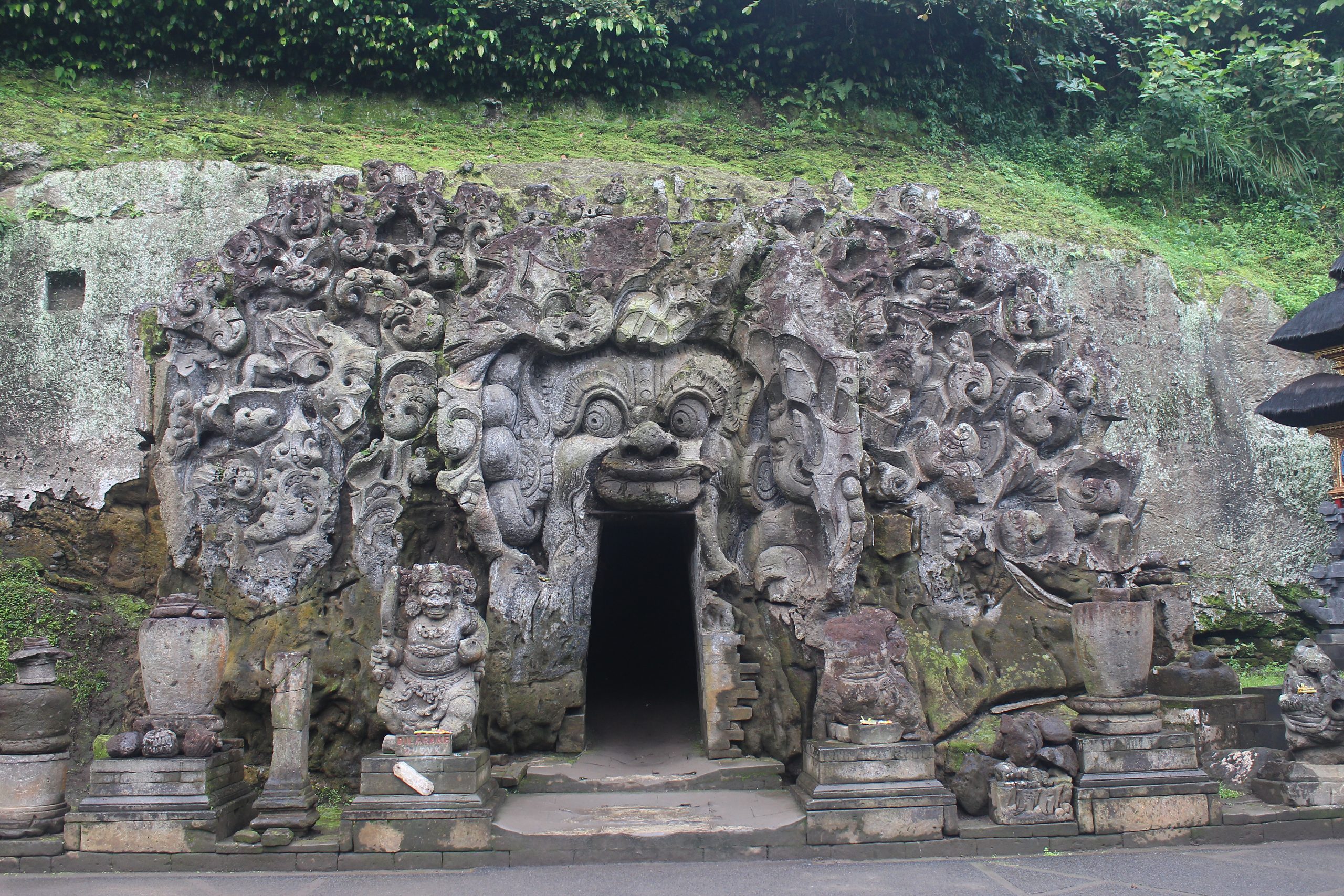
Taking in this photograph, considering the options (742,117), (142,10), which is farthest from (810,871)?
(142,10)

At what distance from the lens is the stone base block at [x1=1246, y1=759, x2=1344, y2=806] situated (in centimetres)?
698

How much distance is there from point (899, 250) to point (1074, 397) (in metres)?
2.10

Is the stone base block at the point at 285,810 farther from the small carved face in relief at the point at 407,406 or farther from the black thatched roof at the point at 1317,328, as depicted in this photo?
the black thatched roof at the point at 1317,328

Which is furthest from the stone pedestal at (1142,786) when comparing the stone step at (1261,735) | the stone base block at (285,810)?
the stone base block at (285,810)

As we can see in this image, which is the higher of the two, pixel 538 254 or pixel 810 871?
pixel 538 254

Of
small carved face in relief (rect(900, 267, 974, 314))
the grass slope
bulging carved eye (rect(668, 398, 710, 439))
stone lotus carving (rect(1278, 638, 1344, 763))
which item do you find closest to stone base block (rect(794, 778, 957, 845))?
stone lotus carving (rect(1278, 638, 1344, 763))

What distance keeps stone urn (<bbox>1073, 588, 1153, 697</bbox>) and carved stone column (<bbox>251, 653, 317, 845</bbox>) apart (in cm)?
553

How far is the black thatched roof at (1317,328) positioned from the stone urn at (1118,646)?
12.2 feet

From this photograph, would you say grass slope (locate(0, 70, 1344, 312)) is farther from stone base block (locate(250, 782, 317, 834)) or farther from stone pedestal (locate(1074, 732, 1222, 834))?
stone base block (locate(250, 782, 317, 834))

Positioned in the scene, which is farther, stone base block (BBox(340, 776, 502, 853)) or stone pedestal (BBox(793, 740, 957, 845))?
stone pedestal (BBox(793, 740, 957, 845))

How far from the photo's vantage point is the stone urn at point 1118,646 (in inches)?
282

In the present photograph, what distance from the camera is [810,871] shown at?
6355mm

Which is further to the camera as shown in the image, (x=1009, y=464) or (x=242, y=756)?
(x=1009, y=464)

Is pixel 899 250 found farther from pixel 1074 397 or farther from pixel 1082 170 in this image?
pixel 1082 170
